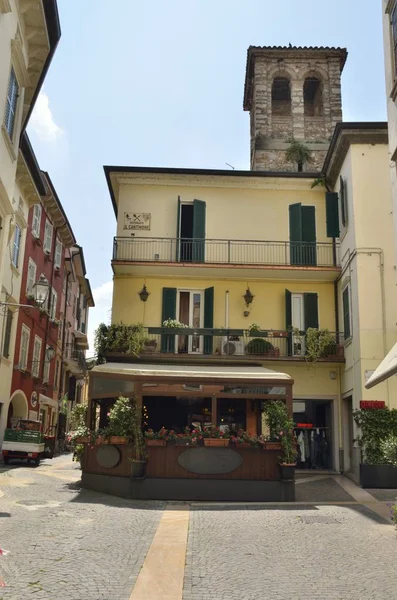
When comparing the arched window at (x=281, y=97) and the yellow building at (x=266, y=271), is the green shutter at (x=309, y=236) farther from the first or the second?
the arched window at (x=281, y=97)

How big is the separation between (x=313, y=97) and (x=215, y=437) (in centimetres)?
2940

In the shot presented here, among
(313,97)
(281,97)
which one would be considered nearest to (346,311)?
(281,97)

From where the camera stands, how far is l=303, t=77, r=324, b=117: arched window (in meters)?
36.0

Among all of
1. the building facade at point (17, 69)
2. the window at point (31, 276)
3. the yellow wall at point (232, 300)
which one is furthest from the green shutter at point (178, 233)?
the building facade at point (17, 69)

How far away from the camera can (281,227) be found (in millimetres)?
21969

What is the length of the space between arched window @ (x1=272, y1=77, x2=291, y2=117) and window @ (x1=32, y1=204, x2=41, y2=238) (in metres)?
16.1

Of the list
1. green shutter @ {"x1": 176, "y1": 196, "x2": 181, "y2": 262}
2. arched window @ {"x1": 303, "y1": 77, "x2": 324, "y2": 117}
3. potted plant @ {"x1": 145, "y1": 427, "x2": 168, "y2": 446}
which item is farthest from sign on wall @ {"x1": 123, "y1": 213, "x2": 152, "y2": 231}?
arched window @ {"x1": 303, "y1": 77, "x2": 324, "y2": 117}

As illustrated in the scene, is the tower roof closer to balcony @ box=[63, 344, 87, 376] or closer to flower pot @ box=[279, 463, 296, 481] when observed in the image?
balcony @ box=[63, 344, 87, 376]

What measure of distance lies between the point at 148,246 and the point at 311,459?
30.7 ft

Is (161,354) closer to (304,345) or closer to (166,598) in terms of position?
(304,345)

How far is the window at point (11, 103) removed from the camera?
10750 mm

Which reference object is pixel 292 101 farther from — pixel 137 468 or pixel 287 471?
pixel 137 468

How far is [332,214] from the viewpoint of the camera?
67.5ft

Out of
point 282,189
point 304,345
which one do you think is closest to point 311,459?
point 304,345
